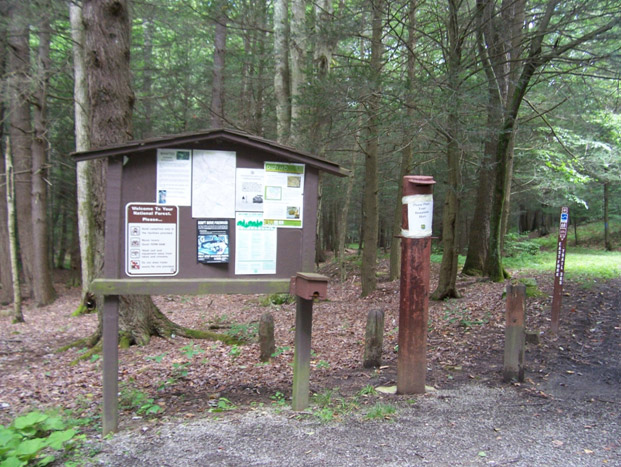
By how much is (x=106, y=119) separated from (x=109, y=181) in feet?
10.4

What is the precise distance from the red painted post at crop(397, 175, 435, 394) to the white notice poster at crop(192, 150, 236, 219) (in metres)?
1.72

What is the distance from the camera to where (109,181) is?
3.71 m

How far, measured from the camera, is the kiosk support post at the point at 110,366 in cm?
374

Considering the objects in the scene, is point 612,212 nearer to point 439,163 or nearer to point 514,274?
point 439,163

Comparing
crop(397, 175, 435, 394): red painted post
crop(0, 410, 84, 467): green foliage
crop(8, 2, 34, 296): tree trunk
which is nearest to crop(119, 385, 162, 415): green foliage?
crop(0, 410, 84, 467): green foliage

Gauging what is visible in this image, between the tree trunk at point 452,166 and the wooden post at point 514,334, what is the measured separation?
10.6 feet

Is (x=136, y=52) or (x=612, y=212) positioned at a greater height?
(x=136, y=52)

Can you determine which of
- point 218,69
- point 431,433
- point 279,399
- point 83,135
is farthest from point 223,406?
point 218,69

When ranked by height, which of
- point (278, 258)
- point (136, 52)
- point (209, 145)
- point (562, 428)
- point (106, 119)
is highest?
point (136, 52)

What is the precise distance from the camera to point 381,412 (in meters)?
3.86

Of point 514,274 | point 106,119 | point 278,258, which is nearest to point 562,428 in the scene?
point 278,258

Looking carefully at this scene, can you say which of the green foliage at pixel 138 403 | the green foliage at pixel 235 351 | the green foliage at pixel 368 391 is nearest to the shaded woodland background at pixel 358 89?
the green foliage at pixel 235 351

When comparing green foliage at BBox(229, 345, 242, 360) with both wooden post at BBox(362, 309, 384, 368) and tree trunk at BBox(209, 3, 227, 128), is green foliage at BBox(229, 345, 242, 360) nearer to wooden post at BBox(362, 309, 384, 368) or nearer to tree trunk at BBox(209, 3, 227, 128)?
wooden post at BBox(362, 309, 384, 368)

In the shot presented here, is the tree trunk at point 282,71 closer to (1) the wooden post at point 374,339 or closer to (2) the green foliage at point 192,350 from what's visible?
(2) the green foliage at point 192,350
